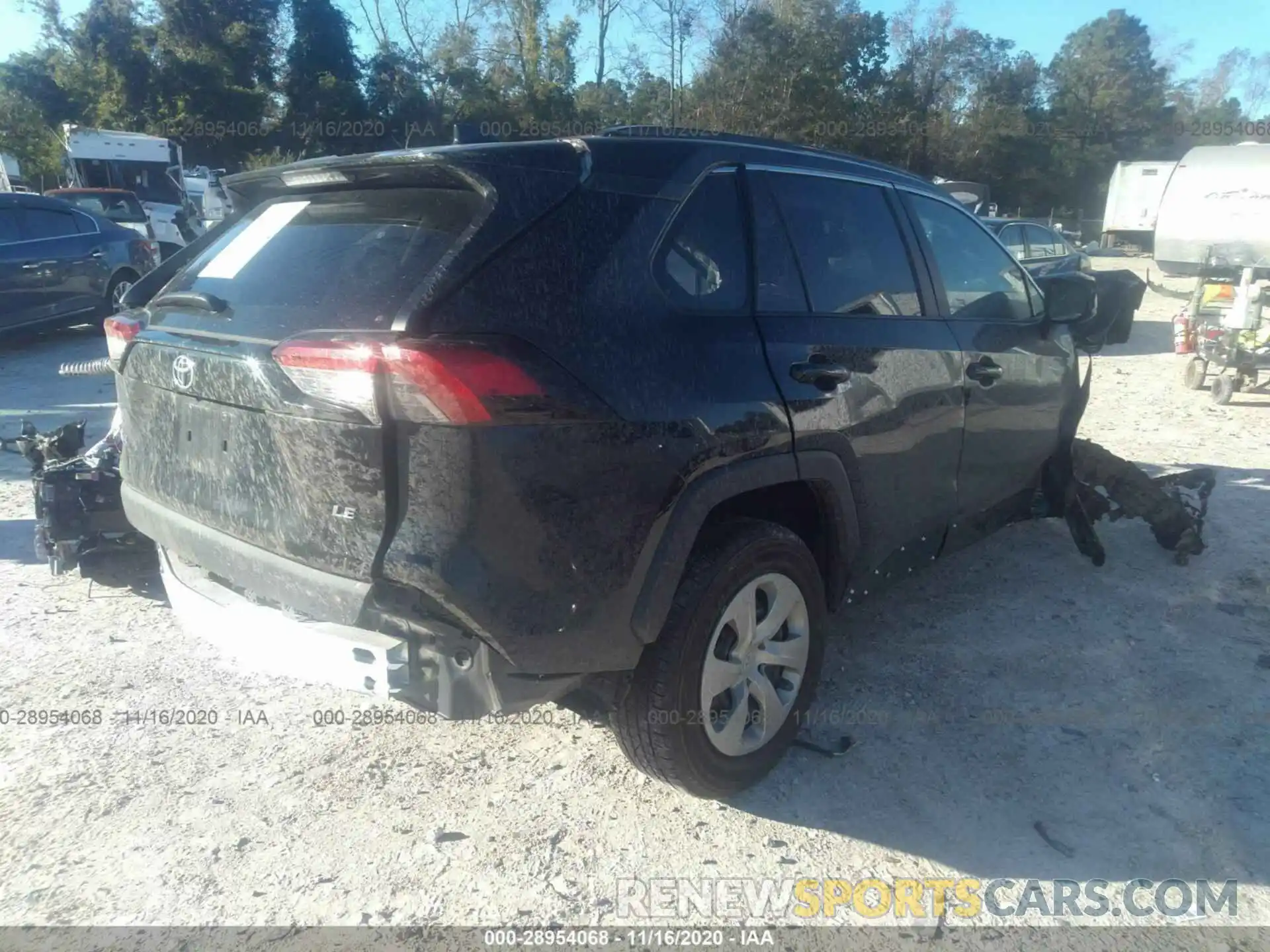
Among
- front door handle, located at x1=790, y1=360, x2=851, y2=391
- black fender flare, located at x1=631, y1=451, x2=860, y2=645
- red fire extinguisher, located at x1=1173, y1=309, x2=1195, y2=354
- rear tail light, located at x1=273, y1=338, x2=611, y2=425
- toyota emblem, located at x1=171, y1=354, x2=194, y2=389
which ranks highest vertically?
rear tail light, located at x1=273, y1=338, x2=611, y2=425

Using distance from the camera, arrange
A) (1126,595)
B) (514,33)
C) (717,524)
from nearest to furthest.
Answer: (717,524), (1126,595), (514,33)

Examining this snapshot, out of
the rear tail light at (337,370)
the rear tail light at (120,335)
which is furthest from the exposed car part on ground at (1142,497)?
the rear tail light at (120,335)

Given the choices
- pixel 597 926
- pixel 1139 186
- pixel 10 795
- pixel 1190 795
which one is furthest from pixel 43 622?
pixel 1139 186

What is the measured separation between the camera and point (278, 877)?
8.26ft

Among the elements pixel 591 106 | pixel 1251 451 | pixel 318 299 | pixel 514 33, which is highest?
pixel 514 33

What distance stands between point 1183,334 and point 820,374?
962 centimetres

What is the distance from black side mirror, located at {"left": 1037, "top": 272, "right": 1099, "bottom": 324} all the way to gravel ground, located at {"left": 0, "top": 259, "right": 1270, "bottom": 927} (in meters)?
1.34

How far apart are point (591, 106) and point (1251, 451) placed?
27.9 m

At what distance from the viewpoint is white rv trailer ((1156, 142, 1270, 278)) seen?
12.7m

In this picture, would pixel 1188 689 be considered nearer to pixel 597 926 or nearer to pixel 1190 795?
pixel 1190 795

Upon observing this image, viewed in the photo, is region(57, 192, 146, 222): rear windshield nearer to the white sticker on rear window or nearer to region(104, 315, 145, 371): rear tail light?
region(104, 315, 145, 371): rear tail light

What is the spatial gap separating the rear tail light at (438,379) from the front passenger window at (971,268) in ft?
6.85

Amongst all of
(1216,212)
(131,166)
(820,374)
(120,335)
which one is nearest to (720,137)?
(820,374)

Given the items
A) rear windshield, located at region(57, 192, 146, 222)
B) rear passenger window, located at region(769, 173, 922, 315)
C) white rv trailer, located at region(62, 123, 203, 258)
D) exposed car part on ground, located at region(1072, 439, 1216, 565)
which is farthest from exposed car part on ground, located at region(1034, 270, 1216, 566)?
white rv trailer, located at region(62, 123, 203, 258)
